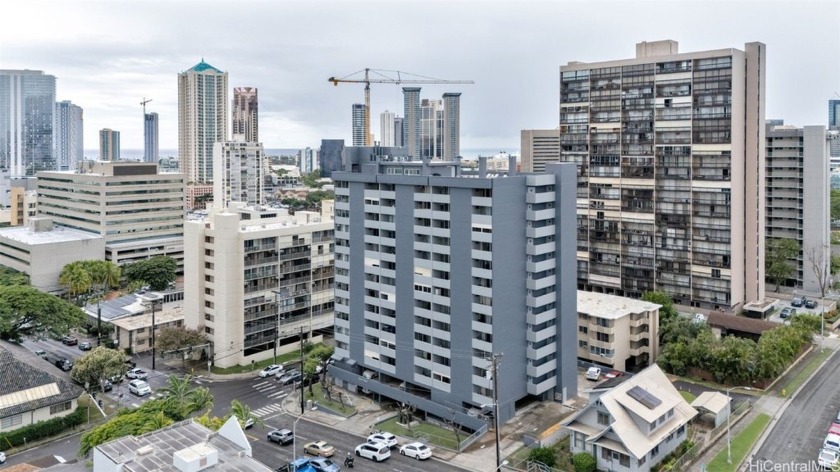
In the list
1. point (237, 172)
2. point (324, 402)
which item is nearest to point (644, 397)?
point (324, 402)

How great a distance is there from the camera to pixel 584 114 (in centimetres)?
8888

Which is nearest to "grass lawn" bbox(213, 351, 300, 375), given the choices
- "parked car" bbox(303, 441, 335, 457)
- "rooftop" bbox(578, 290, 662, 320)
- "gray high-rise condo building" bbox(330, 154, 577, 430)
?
"gray high-rise condo building" bbox(330, 154, 577, 430)

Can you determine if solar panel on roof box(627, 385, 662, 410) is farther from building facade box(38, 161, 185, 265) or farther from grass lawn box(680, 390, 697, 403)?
building facade box(38, 161, 185, 265)

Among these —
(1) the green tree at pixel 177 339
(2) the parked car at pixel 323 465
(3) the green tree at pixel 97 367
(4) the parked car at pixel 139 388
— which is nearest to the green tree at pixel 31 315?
(1) the green tree at pixel 177 339

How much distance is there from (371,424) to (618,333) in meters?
26.4

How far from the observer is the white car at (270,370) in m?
65.9

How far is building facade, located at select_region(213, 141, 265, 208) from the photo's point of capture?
17675 centimetres

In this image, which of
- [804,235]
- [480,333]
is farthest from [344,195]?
[804,235]

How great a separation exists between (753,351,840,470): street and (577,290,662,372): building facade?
14.4 metres

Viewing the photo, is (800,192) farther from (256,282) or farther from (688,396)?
(256,282)

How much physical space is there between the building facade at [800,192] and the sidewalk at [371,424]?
7070 centimetres

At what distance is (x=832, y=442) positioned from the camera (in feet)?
151

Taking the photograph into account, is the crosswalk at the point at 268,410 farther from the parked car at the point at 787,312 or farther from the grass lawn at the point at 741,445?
the parked car at the point at 787,312

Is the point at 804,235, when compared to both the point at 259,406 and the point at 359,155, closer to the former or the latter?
the point at 359,155
